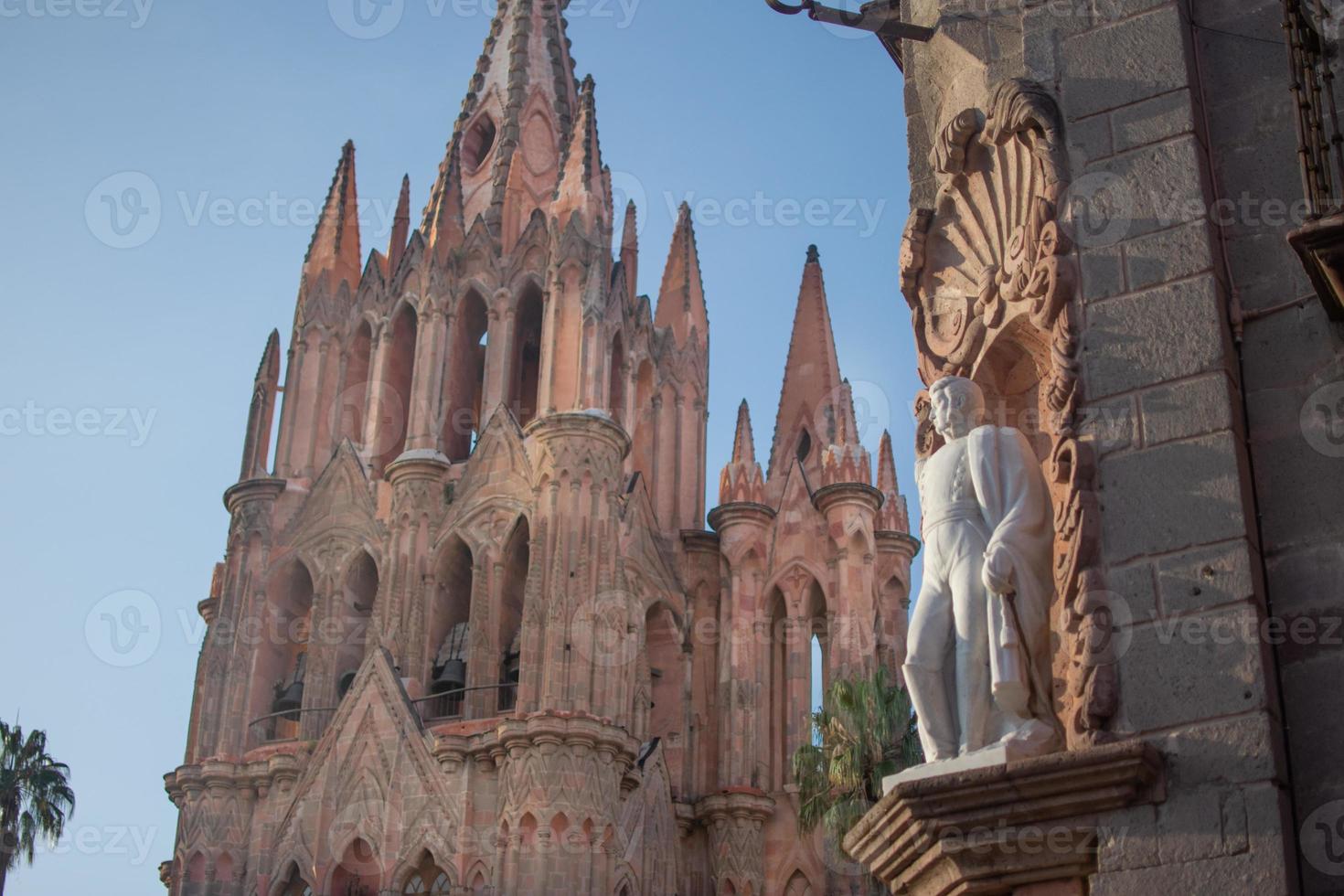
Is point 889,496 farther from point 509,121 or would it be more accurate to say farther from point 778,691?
point 509,121

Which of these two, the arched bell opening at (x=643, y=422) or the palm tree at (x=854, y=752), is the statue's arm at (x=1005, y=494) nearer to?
the palm tree at (x=854, y=752)

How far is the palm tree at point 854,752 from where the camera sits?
1056 inches

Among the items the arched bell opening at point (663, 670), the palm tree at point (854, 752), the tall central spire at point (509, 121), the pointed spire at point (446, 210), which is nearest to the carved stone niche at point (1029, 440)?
the palm tree at point (854, 752)

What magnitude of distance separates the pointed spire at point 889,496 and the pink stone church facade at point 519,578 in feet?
0.24

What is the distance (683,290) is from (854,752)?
16775mm

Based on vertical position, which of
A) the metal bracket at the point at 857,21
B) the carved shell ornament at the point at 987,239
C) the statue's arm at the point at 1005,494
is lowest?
the statue's arm at the point at 1005,494

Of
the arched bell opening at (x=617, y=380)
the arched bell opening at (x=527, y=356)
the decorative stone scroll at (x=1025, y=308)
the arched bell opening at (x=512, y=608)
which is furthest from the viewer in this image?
the arched bell opening at (x=527, y=356)

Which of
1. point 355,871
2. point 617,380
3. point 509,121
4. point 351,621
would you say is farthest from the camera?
point 509,121

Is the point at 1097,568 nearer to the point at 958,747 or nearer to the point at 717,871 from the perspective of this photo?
the point at 958,747

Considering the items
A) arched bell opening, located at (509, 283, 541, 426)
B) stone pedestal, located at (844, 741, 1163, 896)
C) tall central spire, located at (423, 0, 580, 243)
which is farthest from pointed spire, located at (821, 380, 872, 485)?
stone pedestal, located at (844, 741, 1163, 896)

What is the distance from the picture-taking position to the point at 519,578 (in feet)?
113

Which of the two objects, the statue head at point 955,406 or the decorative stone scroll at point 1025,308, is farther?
the statue head at point 955,406

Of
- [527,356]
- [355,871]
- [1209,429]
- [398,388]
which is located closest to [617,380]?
[527,356]

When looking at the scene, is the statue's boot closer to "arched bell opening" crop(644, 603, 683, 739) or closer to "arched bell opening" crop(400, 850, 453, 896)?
"arched bell opening" crop(400, 850, 453, 896)
